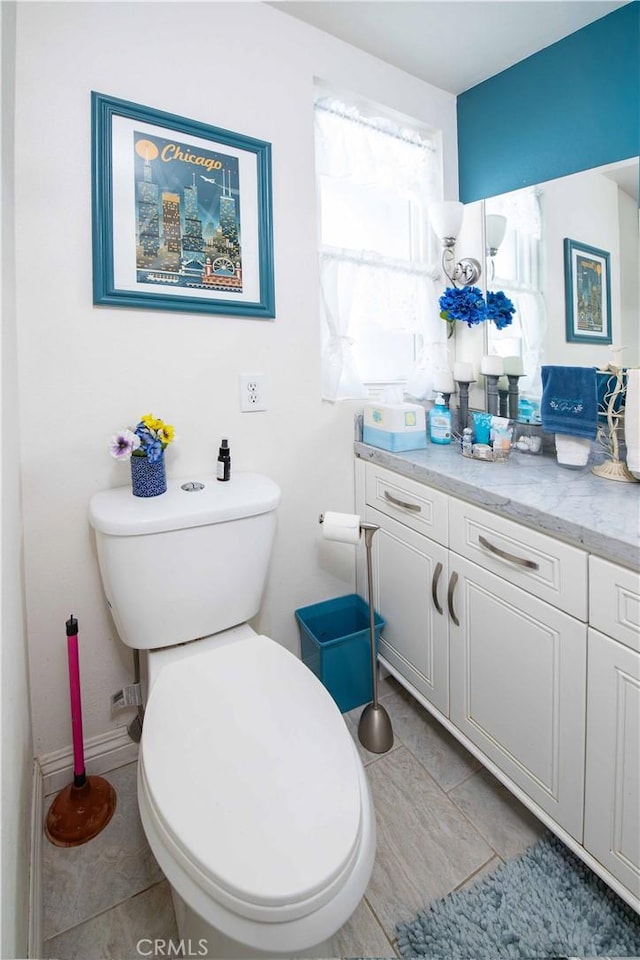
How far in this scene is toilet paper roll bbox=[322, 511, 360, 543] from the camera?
1.38 meters

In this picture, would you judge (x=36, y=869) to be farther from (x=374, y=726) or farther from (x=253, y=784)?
(x=374, y=726)

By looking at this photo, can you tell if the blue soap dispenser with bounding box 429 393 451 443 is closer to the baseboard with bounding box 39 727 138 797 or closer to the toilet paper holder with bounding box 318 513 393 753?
the toilet paper holder with bounding box 318 513 393 753

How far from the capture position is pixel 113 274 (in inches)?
48.3

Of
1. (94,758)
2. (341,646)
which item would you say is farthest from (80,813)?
(341,646)

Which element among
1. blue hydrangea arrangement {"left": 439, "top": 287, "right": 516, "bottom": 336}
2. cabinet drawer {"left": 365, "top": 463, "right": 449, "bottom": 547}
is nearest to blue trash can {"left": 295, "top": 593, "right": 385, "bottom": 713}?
cabinet drawer {"left": 365, "top": 463, "right": 449, "bottom": 547}

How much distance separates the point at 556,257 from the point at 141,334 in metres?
1.33

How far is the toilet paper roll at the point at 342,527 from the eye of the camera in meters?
1.38

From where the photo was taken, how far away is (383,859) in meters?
1.14

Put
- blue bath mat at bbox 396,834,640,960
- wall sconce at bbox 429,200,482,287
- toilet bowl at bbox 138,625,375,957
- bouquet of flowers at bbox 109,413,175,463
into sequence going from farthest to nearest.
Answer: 1. wall sconce at bbox 429,200,482,287
2. bouquet of flowers at bbox 109,413,175,463
3. blue bath mat at bbox 396,834,640,960
4. toilet bowl at bbox 138,625,375,957

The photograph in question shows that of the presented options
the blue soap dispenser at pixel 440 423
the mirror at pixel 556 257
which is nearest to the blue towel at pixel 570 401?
the mirror at pixel 556 257

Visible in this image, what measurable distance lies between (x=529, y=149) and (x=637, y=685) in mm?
1697

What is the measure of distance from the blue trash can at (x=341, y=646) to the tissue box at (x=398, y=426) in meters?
0.62

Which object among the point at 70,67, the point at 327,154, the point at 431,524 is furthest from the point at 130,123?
the point at 431,524

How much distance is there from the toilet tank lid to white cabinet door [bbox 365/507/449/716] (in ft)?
1.56
